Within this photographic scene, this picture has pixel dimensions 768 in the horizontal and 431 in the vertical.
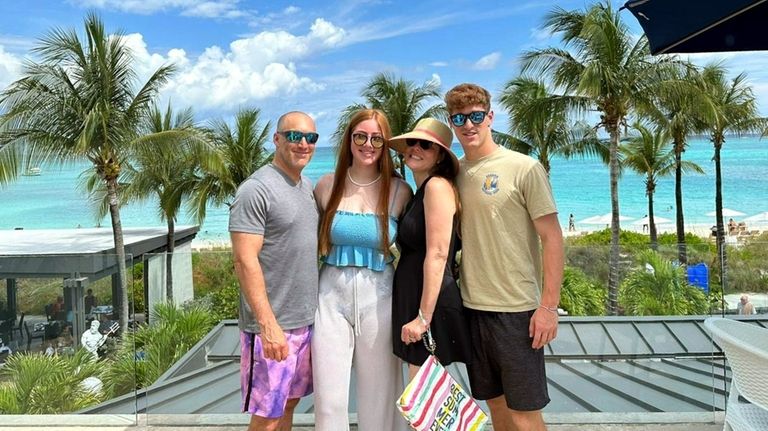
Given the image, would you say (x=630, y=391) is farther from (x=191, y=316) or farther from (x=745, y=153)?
(x=745, y=153)

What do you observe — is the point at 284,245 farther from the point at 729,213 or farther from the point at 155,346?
the point at 729,213

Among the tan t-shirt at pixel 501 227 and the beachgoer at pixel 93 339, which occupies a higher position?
the tan t-shirt at pixel 501 227

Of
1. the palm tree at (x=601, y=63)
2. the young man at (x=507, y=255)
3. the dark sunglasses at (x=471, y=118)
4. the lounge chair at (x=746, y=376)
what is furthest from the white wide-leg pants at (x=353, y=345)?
the palm tree at (x=601, y=63)

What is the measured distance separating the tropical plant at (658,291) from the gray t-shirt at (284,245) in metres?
2.50

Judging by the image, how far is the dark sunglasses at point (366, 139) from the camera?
2.29m

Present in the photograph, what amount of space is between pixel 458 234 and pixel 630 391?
1855mm

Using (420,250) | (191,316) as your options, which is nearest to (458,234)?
(420,250)

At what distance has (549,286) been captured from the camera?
2.20 meters

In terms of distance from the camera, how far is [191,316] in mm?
3627

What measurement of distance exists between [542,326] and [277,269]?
3.43 ft

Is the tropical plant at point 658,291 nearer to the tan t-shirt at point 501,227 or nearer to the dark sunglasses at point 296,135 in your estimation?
the tan t-shirt at point 501,227

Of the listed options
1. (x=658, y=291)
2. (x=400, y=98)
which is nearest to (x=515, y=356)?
(x=658, y=291)

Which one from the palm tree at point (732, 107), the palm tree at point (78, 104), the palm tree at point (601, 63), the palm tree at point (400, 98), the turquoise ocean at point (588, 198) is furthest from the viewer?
the turquoise ocean at point (588, 198)

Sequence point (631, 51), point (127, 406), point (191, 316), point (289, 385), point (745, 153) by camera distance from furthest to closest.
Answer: point (745, 153) → point (631, 51) → point (191, 316) → point (127, 406) → point (289, 385)
